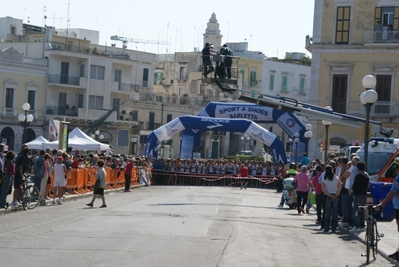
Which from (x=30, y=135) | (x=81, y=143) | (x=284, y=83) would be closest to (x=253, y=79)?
(x=284, y=83)

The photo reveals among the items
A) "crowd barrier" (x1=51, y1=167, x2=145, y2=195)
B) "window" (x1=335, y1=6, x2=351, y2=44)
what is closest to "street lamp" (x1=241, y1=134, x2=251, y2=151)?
"window" (x1=335, y1=6, x2=351, y2=44)

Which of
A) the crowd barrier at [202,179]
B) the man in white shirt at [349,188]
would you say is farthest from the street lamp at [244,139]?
the man in white shirt at [349,188]

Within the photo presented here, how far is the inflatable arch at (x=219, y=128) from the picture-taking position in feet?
159

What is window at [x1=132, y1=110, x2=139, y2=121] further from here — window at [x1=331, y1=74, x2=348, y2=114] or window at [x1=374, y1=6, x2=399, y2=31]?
window at [x1=374, y1=6, x2=399, y2=31]

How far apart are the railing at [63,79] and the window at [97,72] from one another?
78.8 inches

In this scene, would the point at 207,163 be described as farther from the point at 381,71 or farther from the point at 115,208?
the point at 115,208

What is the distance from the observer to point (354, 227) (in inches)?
838

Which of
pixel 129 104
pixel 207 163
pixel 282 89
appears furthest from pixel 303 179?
pixel 282 89

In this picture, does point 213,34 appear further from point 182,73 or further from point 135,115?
point 135,115

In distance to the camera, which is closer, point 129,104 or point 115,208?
point 115,208

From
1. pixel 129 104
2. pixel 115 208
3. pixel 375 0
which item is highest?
pixel 375 0

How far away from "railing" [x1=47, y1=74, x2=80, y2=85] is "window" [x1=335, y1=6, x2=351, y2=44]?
1173 inches

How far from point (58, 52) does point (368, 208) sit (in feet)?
199

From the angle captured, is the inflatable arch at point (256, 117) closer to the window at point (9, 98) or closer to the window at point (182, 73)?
the window at point (9, 98)
